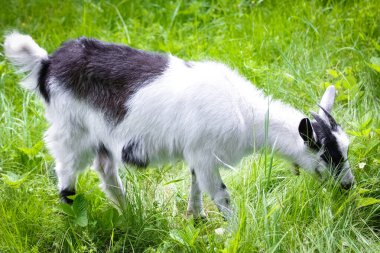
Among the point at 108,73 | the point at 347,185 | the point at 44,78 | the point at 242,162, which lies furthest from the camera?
the point at 242,162

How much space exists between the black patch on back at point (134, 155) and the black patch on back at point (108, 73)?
193mm

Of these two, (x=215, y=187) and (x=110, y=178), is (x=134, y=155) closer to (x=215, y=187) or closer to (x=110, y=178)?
(x=110, y=178)

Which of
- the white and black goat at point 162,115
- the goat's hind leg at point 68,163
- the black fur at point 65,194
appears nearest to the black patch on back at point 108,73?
the white and black goat at point 162,115

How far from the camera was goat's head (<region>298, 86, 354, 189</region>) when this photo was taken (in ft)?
13.5

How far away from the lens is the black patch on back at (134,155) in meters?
4.39

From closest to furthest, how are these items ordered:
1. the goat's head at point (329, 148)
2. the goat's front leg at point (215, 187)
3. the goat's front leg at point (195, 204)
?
the goat's head at point (329, 148) < the goat's front leg at point (215, 187) < the goat's front leg at point (195, 204)

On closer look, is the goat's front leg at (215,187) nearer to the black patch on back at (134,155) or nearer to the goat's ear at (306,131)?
the black patch on back at (134,155)

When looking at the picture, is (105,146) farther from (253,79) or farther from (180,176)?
(253,79)

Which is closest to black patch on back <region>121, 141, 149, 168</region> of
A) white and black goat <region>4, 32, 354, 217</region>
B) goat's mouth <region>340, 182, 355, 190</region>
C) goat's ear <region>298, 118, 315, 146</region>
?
white and black goat <region>4, 32, 354, 217</region>

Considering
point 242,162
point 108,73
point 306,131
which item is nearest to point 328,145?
point 306,131

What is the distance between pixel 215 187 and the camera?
4.27 metres

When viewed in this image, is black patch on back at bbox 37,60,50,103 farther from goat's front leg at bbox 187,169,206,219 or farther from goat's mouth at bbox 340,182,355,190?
goat's mouth at bbox 340,182,355,190

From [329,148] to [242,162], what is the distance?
3.25 feet

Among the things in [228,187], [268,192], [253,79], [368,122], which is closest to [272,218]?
[268,192]
